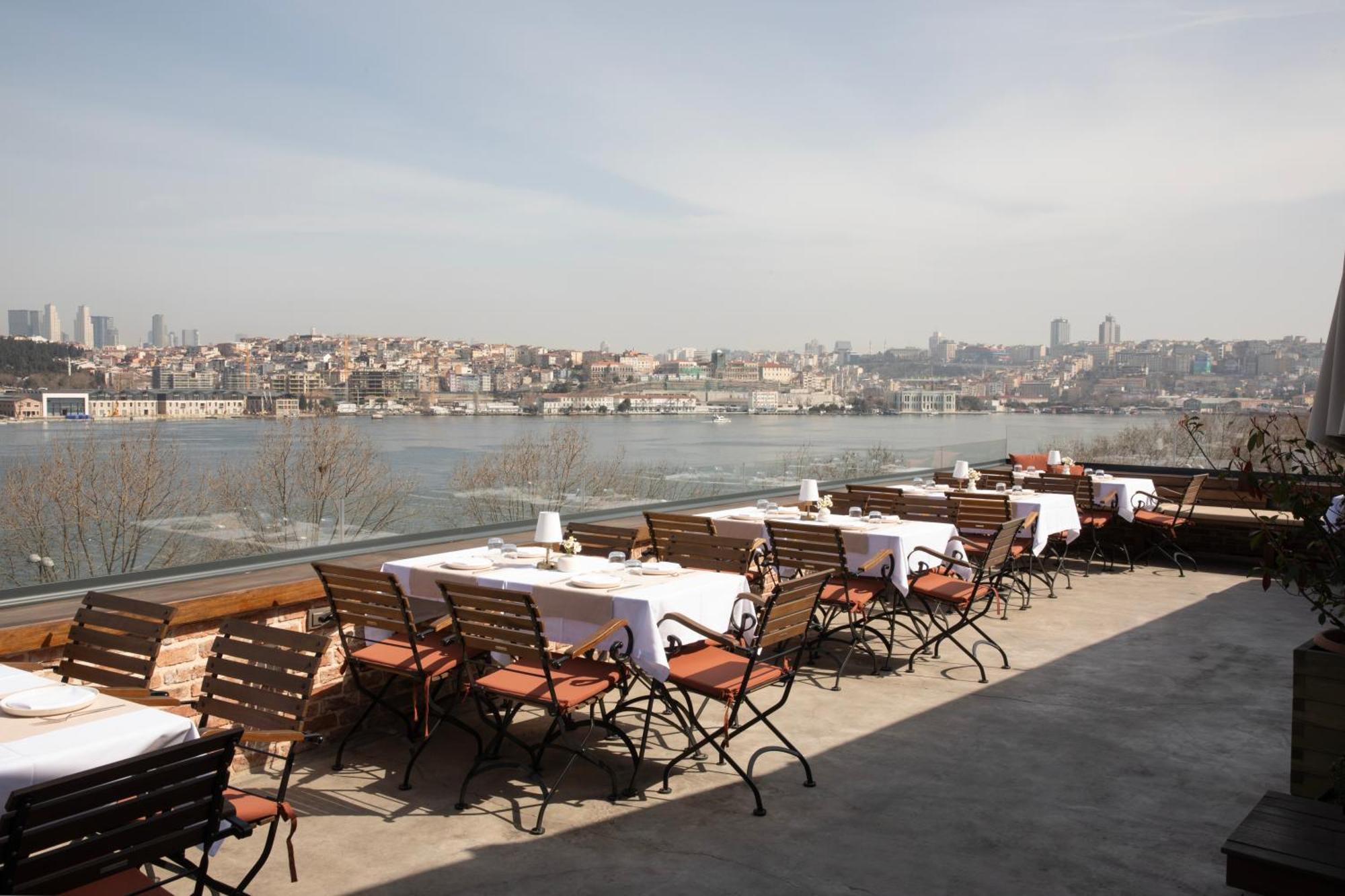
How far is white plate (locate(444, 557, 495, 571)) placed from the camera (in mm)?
4996

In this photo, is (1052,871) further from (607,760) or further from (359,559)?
(359,559)

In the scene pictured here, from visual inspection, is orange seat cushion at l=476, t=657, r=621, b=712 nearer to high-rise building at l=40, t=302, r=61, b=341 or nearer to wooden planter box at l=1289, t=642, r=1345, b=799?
wooden planter box at l=1289, t=642, r=1345, b=799

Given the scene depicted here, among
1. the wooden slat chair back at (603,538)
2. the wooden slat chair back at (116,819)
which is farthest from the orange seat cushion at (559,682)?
the wooden slat chair back at (603,538)

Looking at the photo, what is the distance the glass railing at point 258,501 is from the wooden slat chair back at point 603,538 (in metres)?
1.06

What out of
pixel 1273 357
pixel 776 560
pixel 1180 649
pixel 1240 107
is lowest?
pixel 1180 649

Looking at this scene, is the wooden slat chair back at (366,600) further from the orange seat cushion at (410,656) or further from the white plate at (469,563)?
the white plate at (469,563)

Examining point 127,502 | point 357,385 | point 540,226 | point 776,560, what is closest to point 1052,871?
point 776,560

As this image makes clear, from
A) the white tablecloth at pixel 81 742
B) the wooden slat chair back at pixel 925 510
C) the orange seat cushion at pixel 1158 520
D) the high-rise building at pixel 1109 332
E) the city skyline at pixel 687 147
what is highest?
the city skyline at pixel 687 147

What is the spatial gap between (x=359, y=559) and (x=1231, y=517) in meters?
9.22

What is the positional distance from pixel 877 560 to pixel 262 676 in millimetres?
4066

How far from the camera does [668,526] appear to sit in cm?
666

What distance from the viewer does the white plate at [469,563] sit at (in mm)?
4996

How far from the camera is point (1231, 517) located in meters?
10.7

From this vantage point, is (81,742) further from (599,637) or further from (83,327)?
(83,327)
